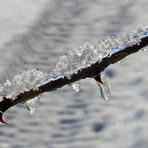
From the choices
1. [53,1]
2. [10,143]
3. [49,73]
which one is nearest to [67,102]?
[10,143]

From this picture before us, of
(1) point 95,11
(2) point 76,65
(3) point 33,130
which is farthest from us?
(1) point 95,11

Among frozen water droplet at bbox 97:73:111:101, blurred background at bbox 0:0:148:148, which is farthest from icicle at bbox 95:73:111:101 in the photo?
blurred background at bbox 0:0:148:148

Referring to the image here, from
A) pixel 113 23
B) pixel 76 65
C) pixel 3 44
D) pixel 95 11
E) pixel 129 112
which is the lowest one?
pixel 76 65

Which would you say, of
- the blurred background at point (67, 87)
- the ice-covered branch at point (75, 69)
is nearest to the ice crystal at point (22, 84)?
the ice-covered branch at point (75, 69)

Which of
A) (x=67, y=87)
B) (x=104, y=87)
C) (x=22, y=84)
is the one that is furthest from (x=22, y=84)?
(x=67, y=87)

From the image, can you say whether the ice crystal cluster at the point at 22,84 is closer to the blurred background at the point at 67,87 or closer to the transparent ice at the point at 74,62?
the transparent ice at the point at 74,62

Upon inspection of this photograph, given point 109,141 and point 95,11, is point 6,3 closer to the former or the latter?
point 95,11

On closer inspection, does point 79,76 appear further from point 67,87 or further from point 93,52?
point 67,87
